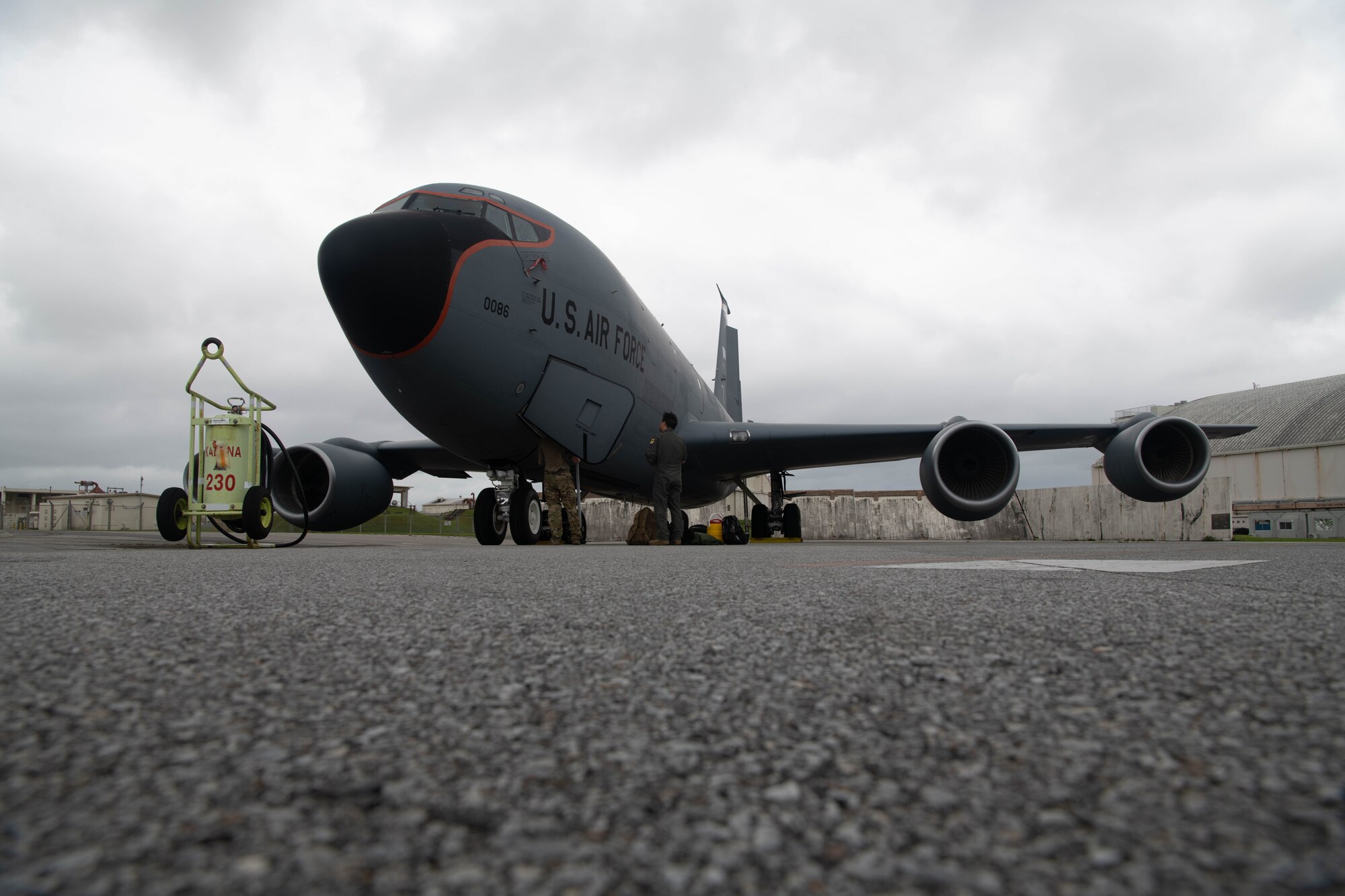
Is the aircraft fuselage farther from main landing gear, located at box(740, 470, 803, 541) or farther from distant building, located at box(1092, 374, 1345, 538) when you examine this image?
distant building, located at box(1092, 374, 1345, 538)

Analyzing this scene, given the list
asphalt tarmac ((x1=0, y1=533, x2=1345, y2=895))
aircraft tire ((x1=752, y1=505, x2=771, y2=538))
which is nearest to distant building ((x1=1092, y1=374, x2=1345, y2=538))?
aircraft tire ((x1=752, y1=505, x2=771, y2=538))

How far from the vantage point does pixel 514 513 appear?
7.52 m

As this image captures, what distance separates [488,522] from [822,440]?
Answer: 491 centimetres

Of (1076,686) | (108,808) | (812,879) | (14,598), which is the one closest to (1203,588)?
(1076,686)

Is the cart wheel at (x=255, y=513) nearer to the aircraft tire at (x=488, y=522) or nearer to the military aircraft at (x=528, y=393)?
the military aircraft at (x=528, y=393)

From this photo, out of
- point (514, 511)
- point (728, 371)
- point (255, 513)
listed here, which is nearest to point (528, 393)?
point (514, 511)

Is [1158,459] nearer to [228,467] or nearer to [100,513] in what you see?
[228,467]

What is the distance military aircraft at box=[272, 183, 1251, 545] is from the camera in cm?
585

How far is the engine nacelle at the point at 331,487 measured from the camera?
8219 millimetres

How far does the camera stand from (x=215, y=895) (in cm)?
59

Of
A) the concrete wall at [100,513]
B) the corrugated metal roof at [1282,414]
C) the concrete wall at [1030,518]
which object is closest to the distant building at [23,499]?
the concrete wall at [100,513]

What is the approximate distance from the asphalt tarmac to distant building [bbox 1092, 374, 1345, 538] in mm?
39374

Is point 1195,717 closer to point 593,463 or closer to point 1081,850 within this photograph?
point 1081,850

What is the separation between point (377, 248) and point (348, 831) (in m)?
5.67
